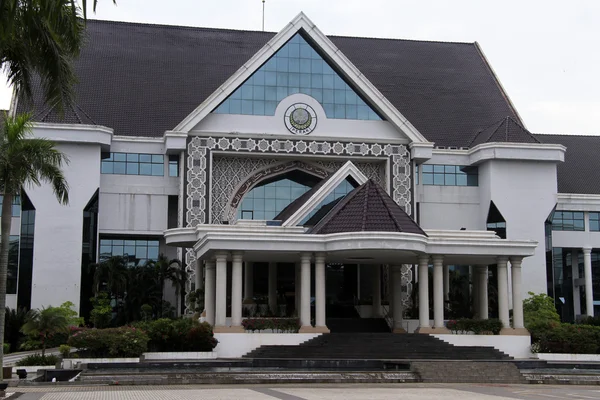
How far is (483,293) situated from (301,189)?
1221 cm

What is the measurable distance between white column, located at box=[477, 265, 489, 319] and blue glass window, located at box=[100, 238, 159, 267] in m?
17.7

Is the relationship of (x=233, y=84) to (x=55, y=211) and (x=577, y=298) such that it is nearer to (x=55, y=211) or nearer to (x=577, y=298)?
(x=55, y=211)

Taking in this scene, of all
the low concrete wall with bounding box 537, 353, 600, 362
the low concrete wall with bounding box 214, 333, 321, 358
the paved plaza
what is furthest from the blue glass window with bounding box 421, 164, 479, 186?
the paved plaza

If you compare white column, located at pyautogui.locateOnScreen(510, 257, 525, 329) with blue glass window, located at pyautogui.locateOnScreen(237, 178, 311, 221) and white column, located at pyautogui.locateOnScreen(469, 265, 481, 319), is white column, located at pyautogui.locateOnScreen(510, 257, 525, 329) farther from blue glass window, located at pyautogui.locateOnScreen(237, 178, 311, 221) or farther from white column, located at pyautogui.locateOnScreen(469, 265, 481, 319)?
blue glass window, located at pyautogui.locateOnScreen(237, 178, 311, 221)

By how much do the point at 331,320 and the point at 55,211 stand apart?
15605 millimetres

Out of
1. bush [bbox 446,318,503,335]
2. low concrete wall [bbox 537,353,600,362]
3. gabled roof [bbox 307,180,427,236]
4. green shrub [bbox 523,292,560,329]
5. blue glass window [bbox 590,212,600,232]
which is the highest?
blue glass window [bbox 590,212,600,232]

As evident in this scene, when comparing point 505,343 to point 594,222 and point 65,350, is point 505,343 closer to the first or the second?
point 594,222

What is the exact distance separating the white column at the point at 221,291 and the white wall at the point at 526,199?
64.0ft

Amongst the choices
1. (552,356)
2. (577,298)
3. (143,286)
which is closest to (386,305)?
(552,356)

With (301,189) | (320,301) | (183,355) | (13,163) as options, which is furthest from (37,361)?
(301,189)

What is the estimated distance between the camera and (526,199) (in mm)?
49719

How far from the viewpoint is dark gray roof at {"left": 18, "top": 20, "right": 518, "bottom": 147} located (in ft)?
166

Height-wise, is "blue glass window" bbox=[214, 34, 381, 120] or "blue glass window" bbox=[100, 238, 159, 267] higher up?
"blue glass window" bbox=[214, 34, 381, 120]

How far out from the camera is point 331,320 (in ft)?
139
